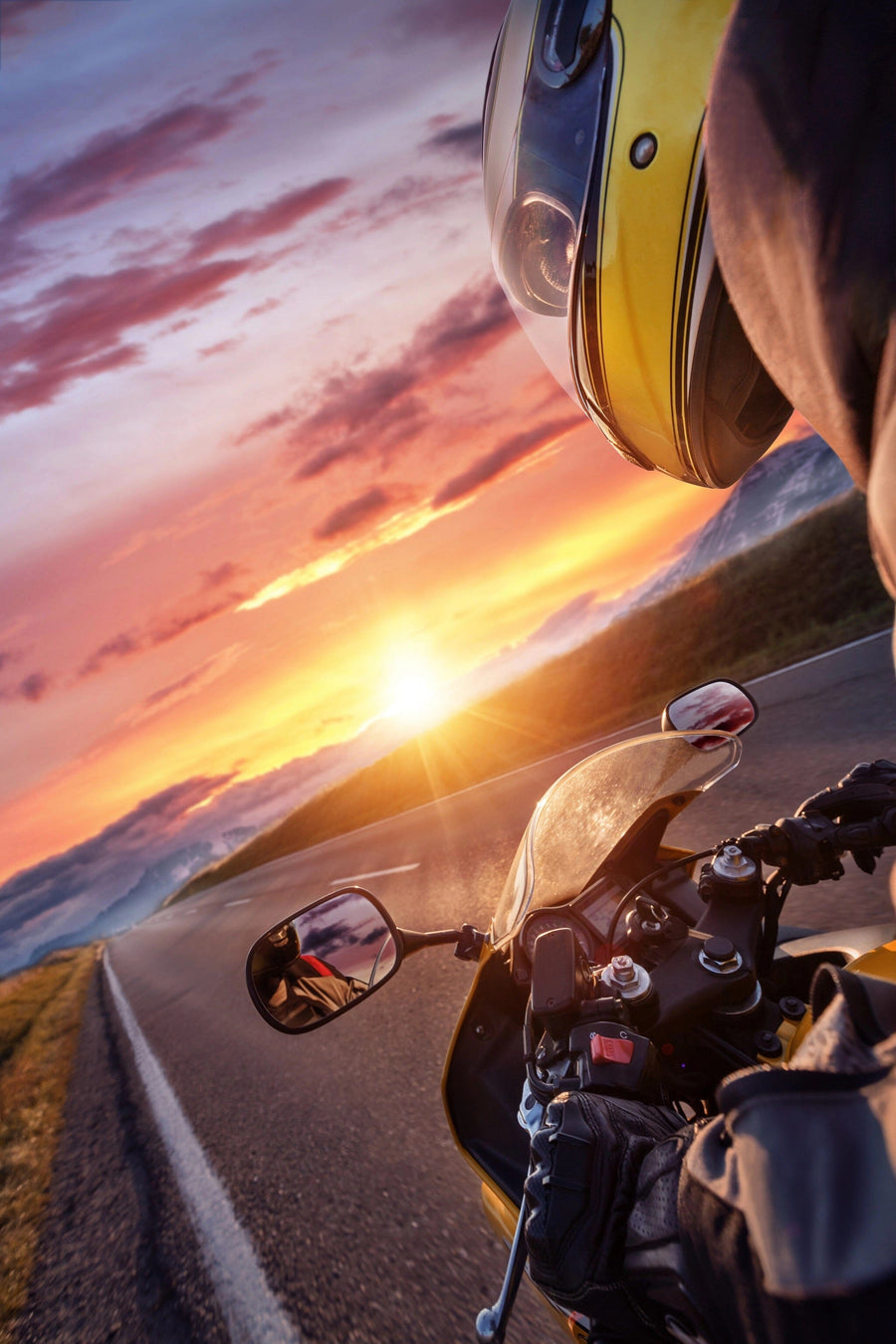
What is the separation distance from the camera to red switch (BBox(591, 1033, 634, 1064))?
3.51ft

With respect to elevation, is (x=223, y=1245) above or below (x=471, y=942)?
below

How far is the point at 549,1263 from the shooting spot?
889mm

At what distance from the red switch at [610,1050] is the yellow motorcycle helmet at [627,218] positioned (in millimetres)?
1223

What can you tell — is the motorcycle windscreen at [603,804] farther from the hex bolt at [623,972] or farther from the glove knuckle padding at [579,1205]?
the glove knuckle padding at [579,1205]

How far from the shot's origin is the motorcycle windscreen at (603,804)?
1.69 metres

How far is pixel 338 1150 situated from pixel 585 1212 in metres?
3.09

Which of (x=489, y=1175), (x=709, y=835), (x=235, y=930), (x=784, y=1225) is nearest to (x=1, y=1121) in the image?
(x=235, y=930)

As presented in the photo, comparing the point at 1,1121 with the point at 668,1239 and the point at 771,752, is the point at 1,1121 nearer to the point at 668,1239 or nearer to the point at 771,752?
the point at 771,752

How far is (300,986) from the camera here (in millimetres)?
1690

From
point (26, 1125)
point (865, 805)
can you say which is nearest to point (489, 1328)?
point (865, 805)

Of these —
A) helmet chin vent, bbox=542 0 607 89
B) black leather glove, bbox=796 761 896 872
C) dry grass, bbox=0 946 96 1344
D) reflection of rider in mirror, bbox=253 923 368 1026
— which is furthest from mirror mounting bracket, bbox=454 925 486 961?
dry grass, bbox=0 946 96 1344

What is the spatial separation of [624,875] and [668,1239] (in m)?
0.96

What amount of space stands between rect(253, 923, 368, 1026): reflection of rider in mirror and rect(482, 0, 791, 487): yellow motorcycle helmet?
1.53 m

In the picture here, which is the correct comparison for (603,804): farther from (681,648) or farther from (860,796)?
(681,648)
